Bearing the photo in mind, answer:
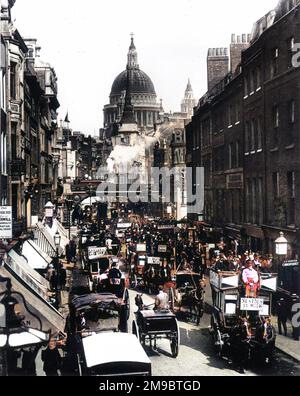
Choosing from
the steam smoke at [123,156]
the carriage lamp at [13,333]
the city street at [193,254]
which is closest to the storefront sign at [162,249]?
the city street at [193,254]

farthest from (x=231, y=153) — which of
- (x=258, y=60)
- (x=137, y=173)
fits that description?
(x=137, y=173)

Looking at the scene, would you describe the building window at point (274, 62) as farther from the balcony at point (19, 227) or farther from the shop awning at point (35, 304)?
the shop awning at point (35, 304)

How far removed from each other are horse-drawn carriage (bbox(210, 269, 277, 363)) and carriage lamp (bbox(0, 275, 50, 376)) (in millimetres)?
5400

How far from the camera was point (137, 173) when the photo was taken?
107062mm

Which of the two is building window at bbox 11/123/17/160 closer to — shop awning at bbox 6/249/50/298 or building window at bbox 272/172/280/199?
shop awning at bbox 6/249/50/298

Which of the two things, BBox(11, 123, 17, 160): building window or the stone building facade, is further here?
BBox(11, 123, 17, 160): building window

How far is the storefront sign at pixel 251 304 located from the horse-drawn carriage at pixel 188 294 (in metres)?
5.13

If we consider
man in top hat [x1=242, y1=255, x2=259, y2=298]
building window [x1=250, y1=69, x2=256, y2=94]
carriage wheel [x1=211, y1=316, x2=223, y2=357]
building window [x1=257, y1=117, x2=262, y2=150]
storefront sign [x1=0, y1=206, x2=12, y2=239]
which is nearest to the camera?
carriage wheel [x1=211, y1=316, x2=223, y2=357]

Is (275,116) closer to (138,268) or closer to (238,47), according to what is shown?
(238,47)

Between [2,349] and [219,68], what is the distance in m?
28.0

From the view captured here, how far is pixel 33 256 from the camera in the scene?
2791 centimetres

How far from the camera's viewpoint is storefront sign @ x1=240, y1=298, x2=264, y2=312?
1742 cm

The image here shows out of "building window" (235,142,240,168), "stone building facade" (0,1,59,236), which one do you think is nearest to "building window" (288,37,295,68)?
"building window" (235,142,240,168)

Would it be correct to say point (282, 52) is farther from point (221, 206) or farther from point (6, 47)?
point (6, 47)
